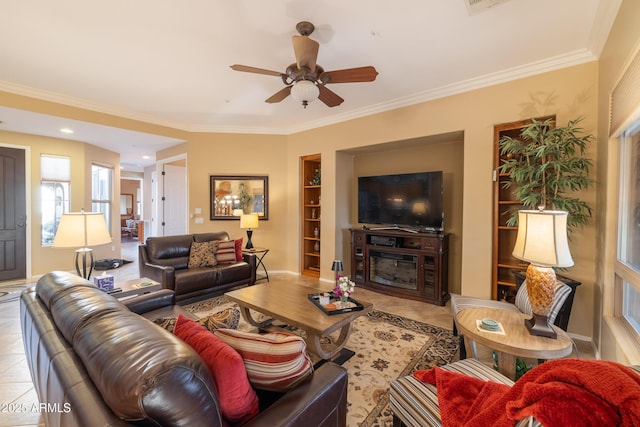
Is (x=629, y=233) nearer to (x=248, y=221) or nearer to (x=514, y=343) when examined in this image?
(x=514, y=343)

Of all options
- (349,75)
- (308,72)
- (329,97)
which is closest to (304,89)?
(308,72)

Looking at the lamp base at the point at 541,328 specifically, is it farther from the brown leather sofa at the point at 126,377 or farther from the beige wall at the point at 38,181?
the beige wall at the point at 38,181

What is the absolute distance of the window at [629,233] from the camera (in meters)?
1.84

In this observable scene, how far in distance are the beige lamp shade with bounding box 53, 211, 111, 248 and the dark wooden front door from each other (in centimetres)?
382

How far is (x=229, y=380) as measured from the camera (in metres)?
0.96

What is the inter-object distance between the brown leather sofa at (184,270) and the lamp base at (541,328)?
3.48 metres

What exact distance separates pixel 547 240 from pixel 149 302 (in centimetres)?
295

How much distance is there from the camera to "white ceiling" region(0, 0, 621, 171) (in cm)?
213

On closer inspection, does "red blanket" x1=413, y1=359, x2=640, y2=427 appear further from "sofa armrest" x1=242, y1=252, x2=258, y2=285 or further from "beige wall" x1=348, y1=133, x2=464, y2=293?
"sofa armrest" x1=242, y1=252, x2=258, y2=285

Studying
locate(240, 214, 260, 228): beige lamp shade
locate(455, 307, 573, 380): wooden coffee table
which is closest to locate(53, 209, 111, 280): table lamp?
locate(240, 214, 260, 228): beige lamp shade

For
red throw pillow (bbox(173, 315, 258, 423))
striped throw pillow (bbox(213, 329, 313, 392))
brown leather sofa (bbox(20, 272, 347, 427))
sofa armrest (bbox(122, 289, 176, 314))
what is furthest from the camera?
sofa armrest (bbox(122, 289, 176, 314))

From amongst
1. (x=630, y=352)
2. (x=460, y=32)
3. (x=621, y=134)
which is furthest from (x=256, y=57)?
(x=630, y=352)

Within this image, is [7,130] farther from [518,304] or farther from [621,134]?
[621,134]

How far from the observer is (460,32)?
94.2 inches
